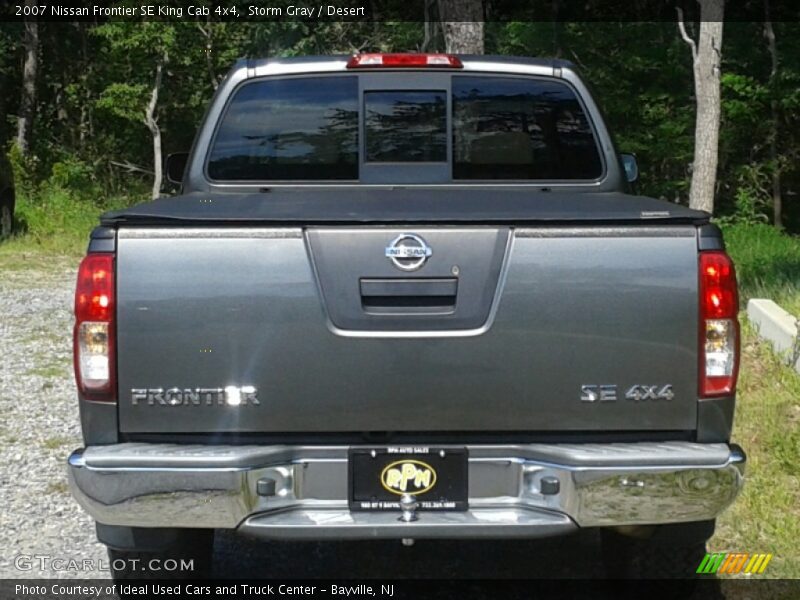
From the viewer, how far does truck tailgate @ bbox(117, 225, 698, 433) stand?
10.7 ft

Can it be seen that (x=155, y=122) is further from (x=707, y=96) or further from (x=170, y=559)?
(x=170, y=559)

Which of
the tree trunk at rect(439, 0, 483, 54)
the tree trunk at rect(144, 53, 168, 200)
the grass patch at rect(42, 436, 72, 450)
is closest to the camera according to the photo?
the grass patch at rect(42, 436, 72, 450)

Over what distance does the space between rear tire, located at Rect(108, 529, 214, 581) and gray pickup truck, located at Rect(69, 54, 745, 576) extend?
47 centimetres

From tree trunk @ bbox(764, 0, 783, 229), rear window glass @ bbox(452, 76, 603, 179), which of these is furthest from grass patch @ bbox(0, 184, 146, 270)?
tree trunk @ bbox(764, 0, 783, 229)

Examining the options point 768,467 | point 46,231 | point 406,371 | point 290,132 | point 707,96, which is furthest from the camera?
point 707,96

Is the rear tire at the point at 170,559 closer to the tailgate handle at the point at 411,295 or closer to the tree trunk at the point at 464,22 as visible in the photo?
the tailgate handle at the point at 411,295

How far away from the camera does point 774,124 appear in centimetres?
2720

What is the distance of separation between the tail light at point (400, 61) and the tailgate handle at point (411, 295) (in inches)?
63.8

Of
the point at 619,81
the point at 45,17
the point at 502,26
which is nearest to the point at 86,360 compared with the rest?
the point at 619,81

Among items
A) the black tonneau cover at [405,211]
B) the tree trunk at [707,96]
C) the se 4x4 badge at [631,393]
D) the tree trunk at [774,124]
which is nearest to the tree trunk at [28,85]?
the tree trunk at [774,124]

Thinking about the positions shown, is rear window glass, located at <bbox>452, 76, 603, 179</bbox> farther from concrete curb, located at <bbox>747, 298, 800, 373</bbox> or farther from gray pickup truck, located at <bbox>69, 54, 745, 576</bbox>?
concrete curb, located at <bbox>747, 298, 800, 373</bbox>

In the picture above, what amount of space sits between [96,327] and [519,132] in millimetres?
2096

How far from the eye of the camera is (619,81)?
28.8 metres

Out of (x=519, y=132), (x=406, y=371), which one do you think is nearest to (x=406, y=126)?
(x=519, y=132)
